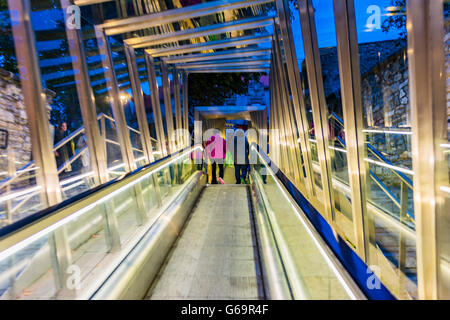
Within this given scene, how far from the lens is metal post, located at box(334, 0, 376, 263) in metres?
1.81

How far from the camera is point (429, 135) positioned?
100cm

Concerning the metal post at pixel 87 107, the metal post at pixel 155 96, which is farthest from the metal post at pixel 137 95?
the metal post at pixel 87 107

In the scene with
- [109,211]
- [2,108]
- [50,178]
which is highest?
[2,108]

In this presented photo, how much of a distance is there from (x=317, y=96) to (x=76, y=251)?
283 centimetres

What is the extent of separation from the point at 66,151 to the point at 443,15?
497cm

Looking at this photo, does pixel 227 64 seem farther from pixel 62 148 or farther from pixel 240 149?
pixel 62 148

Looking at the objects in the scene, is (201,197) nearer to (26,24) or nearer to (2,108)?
(26,24)

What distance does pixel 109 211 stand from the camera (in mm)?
2256

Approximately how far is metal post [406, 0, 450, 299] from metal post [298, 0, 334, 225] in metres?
1.53

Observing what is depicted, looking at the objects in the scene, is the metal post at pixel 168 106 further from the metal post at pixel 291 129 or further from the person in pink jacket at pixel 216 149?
the metal post at pixel 291 129

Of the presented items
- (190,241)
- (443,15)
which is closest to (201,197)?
(190,241)

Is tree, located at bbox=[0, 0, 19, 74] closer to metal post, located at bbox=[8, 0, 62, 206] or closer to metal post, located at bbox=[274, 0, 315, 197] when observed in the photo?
metal post, located at bbox=[8, 0, 62, 206]

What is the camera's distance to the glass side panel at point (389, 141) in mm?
1904

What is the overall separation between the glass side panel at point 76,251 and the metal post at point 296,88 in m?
2.35
